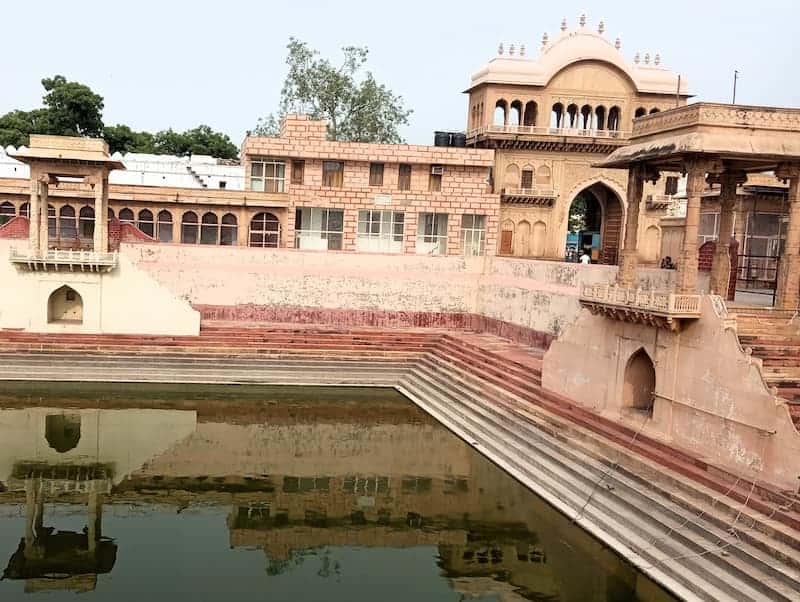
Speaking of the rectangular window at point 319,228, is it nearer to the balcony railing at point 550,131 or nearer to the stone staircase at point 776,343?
the balcony railing at point 550,131

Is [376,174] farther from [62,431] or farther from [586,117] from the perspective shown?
[62,431]

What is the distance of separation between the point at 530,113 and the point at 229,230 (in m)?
13.6

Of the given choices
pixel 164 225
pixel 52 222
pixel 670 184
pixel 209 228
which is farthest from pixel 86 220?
pixel 670 184

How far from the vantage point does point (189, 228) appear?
30.1 m

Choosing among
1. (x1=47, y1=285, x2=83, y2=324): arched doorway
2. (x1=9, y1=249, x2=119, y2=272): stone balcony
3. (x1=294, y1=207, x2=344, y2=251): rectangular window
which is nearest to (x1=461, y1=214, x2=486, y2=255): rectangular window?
(x1=294, y1=207, x2=344, y2=251): rectangular window

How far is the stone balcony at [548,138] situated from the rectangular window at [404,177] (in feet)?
15.6

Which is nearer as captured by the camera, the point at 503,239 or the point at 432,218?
the point at 432,218

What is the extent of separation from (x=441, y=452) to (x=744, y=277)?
31.3ft

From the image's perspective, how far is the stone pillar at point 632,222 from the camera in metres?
14.8

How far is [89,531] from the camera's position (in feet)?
39.1

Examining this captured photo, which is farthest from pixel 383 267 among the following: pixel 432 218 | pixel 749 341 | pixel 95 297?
pixel 749 341

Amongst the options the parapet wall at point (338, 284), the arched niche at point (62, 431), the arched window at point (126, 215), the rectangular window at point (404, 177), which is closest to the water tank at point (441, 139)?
the rectangular window at point (404, 177)

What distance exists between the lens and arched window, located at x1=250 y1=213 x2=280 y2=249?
29875 mm

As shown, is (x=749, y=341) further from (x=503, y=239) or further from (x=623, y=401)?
(x=503, y=239)
